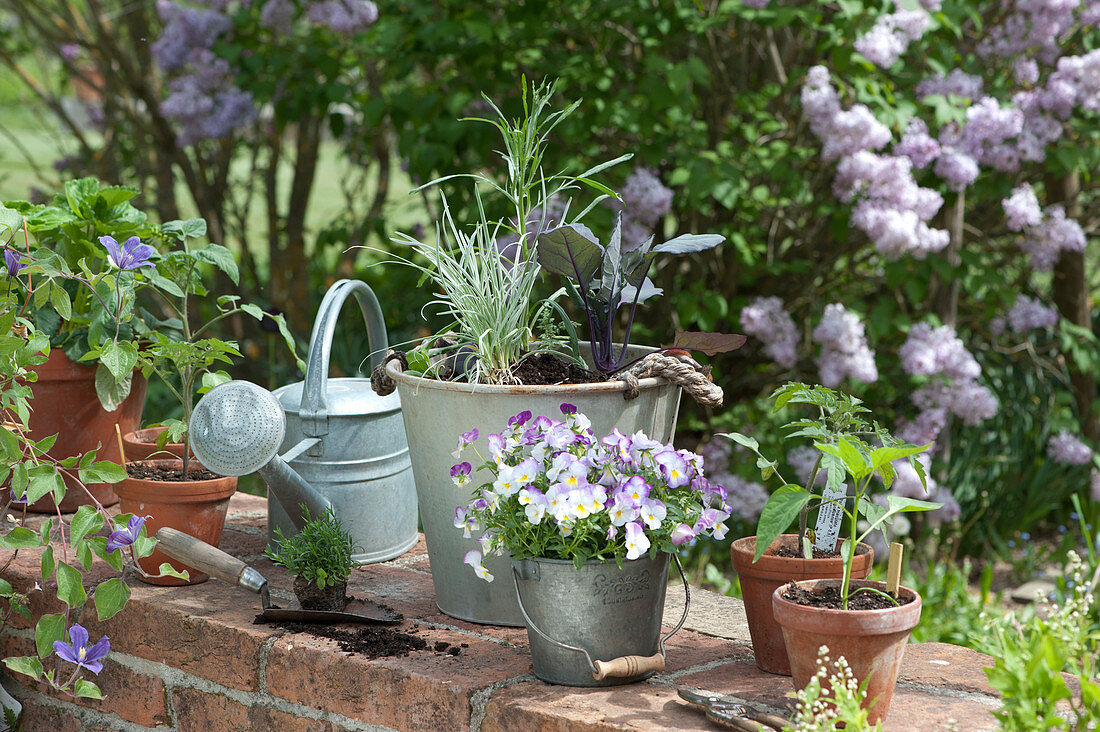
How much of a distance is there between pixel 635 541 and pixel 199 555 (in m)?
0.73

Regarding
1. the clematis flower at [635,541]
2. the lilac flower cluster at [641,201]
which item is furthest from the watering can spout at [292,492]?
the lilac flower cluster at [641,201]

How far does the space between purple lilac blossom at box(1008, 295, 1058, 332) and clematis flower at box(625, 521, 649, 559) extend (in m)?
2.58

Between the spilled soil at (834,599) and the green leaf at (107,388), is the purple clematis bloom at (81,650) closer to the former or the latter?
the green leaf at (107,388)

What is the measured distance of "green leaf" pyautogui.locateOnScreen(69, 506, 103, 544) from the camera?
1.45 metres

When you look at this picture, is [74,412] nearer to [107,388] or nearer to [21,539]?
[107,388]

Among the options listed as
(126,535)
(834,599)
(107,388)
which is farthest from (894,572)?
(107,388)

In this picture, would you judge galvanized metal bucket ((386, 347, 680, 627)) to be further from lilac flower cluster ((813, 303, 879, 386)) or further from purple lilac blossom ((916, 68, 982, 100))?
purple lilac blossom ((916, 68, 982, 100))

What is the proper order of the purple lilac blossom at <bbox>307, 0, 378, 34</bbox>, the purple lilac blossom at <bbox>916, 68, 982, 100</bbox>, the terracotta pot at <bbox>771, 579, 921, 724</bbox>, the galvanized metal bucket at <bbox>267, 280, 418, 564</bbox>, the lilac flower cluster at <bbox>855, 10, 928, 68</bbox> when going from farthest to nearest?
the purple lilac blossom at <bbox>307, 0, 378, 34</bbox> → the purple lilac blossom at <bbox>916, 68, 982, 100</bbox> → the lilac flower cluster at <bbox>855, 10, 928, 68</bbox> → the galvanized metal bucket at <bbox>267, 280, 418, 564</bbox> → the terracotta pot at <bbox>771, 579, 921, 724</bbox>

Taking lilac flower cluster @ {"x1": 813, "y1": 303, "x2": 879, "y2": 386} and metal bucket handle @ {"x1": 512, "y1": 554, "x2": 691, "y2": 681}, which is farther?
lilac flower cluster @ {"x1": 813, "y1": 303, "x2": 879, "y2": 386}

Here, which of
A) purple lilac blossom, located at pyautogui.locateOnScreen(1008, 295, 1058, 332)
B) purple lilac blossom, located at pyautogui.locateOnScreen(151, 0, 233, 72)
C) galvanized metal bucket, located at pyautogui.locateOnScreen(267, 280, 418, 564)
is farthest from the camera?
purple lilac blossom, located at pyautogui.locateOnScreen(151, 0, 233, 72)

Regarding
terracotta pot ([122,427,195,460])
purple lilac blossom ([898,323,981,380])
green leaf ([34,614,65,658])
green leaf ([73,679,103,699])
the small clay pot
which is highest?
purple lilac blossom ([898,323,981,380])

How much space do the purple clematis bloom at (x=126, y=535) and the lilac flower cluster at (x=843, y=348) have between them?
2039mm

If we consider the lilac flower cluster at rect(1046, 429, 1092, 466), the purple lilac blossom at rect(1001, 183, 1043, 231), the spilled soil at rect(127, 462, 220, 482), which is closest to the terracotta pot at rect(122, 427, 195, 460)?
the spilled soil at rect(127, 462, 220, 482)

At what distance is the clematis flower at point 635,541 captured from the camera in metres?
1.22
